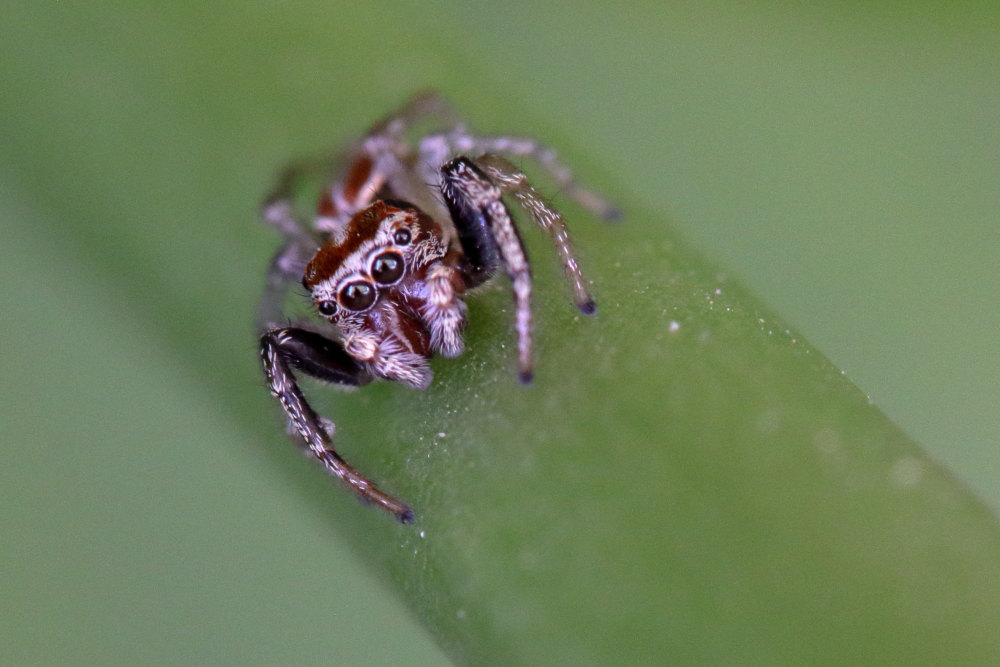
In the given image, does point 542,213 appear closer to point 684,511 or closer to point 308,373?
point 308,373

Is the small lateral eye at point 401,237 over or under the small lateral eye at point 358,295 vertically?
over

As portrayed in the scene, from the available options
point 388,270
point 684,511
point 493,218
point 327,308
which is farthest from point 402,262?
point 684,511

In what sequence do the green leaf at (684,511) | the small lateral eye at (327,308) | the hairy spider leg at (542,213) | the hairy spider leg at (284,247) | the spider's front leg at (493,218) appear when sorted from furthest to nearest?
the small lateral eye at (327,308) → the hairy spider leg at (284,247) → the spider's front leg at (493,218) → the hairy spider leg at (542,213) → the green leaf at (684,511)

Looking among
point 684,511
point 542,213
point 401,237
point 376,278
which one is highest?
point 542,213

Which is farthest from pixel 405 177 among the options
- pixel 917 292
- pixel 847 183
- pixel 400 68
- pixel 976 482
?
pixel 976 482

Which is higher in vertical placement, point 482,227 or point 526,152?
point 526,152

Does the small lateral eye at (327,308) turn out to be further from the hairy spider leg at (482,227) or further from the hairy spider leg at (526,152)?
the hairy spider leg at (526,152)

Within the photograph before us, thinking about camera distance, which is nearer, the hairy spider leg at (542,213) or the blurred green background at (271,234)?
the hairy spider leg at (542,213)

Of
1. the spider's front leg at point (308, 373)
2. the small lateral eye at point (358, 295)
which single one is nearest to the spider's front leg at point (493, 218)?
the small lateral eye at point (358, 295)

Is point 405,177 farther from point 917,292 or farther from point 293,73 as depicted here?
point 917,292
